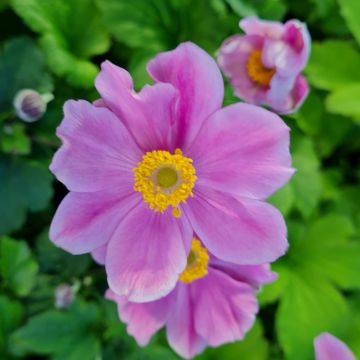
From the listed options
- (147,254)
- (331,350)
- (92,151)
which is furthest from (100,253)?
(331,350)

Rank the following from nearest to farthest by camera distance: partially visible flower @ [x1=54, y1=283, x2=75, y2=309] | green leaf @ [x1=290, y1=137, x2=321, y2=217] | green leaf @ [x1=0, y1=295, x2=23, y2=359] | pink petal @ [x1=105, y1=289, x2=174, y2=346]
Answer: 1. pink petal @ [x1=105, y1=289, x2=174, y2=346]
2. partially visible flower @ [x1=54, y1=283, x2=75, y2=309]
3. green leaf @ [x1=0, y1=295, x2=23, y2=359]
4. green leaf @ [x1=290, y1=137, x2=321, y2=217]

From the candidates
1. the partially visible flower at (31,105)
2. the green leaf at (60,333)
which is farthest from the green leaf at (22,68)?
the green leaf at (60,333)

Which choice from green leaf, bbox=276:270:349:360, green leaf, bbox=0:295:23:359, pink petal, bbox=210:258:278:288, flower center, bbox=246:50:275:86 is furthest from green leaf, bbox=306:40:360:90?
green leaf, bbox=0:295:23:359

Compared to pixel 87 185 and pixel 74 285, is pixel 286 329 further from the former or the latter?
pixel 87 185

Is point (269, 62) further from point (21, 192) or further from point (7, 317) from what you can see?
point (7, 317)

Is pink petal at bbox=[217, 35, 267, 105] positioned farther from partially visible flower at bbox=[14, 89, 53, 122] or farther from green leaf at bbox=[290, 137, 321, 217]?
partially visible flower at bbox=[14, 89, 53, 122]

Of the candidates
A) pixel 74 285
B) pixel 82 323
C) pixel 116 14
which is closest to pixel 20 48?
pixel 116 14

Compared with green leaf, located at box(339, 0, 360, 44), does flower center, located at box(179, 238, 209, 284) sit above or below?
below
